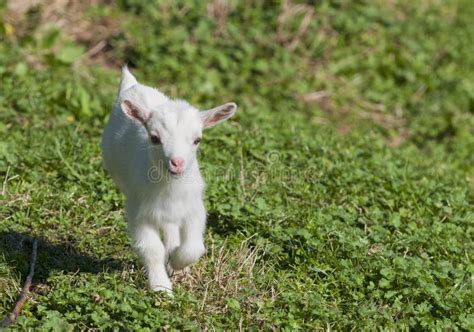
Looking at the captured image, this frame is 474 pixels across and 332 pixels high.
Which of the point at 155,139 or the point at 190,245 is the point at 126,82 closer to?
the point at 155,139

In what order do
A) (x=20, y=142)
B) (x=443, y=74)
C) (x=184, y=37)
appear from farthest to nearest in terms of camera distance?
(x=443, y=74)
(x=184, y=37)
(x=20, y=142)

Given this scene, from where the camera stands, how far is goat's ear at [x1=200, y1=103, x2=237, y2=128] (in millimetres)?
5590

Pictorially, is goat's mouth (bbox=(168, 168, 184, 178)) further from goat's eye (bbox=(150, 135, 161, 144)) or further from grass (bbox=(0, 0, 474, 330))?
grass (bbox=(0, 0, 474, 330))

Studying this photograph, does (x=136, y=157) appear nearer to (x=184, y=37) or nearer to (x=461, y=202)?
(x=461, y=202)

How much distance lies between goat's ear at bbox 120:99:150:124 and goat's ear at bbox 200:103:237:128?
1.15ft

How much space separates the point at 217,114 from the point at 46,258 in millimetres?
1612

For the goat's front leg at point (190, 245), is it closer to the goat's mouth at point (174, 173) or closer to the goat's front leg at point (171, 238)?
the goat's front leg at point (171, 238)

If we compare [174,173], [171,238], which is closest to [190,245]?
[171,238]

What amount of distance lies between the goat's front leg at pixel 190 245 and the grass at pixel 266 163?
24cm

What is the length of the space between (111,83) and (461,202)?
169 inches

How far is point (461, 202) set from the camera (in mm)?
7348

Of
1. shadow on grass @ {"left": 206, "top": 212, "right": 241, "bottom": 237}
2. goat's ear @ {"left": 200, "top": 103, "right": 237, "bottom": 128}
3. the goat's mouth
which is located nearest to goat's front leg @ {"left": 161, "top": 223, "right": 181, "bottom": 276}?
the goat's mouth

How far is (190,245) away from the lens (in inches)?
223

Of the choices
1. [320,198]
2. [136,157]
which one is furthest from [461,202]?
[136,157]
